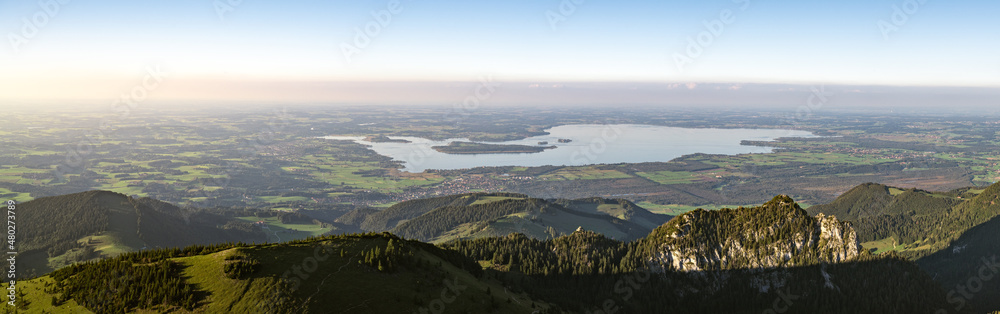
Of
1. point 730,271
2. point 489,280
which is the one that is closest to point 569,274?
point 489,280

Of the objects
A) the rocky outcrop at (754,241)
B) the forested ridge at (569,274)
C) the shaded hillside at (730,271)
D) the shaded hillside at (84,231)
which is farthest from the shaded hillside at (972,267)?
the shaded hillside at (84,231)

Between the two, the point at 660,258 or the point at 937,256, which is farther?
the point at 937,256

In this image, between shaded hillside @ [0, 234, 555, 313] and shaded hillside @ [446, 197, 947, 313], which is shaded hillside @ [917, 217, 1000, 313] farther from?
shaded hillside @ [0, 234, 555, 313]

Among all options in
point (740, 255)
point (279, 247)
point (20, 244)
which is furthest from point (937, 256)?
point (20, 244)

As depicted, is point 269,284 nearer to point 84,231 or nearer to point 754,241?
point 754,241

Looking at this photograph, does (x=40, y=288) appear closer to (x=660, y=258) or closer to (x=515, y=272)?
(x=515, y=272)

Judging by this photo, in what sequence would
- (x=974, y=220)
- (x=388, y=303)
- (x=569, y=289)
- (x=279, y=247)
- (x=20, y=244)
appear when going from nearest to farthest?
(x=388, y=303)
(x=279, y=247)
(x=569, y=289)
(x=20, y=244)
(x=974, y=220)
